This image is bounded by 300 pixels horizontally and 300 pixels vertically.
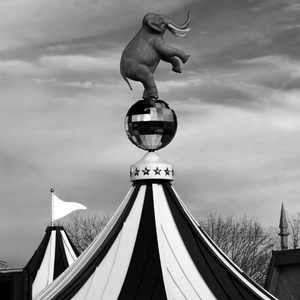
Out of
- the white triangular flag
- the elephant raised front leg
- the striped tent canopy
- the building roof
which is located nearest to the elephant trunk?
the elephant raised front leg

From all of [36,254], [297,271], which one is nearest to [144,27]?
[36,254]

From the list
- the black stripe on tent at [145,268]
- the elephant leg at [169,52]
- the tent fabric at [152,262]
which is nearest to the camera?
the black stripe on tent at [145,268]

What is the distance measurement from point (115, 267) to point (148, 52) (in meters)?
2.40

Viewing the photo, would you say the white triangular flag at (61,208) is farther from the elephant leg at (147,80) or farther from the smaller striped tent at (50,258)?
the elephant leg at (147,80)

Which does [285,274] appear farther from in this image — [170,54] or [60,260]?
[170,54]

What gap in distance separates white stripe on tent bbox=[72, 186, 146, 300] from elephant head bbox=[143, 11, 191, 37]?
6.28 feet

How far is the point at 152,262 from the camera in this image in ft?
25.8

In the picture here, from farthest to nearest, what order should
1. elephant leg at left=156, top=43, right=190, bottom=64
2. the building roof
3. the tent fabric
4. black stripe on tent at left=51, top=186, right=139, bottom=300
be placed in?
the building roof, elephant leg at left=156, top=43, right=190, bottom=64, black stripe on tent at left=51, top=186, right=139, bottom=300, the tent fabric

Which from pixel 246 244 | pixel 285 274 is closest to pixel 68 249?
pixel 285 274

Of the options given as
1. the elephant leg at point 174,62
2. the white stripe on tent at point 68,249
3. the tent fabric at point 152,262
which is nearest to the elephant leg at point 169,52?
the elephant leg at point 174,62

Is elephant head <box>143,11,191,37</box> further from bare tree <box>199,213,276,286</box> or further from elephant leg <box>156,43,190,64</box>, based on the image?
bare tree <box>199,213,276,286</box>

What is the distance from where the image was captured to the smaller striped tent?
12.2 metres

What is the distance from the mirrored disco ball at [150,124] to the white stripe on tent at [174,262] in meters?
0.57

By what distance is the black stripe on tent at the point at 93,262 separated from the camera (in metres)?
8.01
